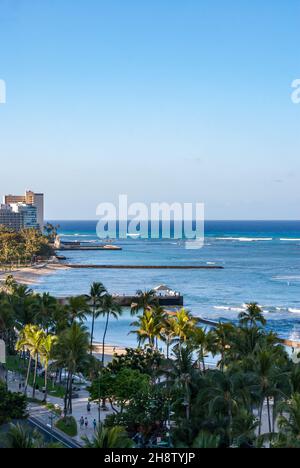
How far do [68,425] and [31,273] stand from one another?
13319 centimetres

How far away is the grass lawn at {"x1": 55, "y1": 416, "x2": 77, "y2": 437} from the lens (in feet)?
141

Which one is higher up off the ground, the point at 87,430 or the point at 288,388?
the point at 288,388

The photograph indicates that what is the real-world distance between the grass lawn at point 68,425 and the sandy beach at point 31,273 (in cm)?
10406

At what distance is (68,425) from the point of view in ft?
144

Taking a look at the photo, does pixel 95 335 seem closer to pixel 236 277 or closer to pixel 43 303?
pixel 43 303

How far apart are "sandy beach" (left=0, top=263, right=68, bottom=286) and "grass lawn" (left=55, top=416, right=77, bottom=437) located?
341 ft

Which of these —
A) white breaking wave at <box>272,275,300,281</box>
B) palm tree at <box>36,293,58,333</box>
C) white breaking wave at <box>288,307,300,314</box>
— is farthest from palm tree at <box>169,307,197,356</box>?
white breaking wave at <box>272,275,300,281</box>

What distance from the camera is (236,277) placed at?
16812cm

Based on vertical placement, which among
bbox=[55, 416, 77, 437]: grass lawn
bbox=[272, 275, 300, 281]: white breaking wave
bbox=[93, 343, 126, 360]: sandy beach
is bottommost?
bbox=[93, 343, 126, 360]: sandy beach

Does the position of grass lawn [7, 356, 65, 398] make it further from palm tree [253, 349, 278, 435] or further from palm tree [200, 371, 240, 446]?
palm tree [253, 349, 278, 435]

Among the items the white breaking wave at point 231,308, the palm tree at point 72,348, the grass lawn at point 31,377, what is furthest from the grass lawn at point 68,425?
the white breaking wave at point 231,308

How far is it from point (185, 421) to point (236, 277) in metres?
133
